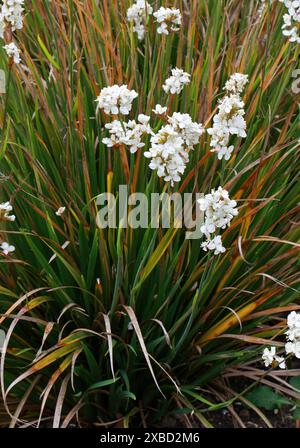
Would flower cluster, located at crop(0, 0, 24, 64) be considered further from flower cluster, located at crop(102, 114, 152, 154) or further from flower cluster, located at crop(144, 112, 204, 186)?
flower cluster, located at crop(144, 112, 204, 186)

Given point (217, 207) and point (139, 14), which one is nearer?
point (217, 207)

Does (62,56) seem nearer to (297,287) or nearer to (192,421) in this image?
(297,287)

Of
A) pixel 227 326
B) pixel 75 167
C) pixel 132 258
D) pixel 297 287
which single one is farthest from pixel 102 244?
pixel 297 287

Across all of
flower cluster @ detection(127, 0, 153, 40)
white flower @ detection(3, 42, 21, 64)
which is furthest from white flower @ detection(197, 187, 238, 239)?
flower cluster @ detection(127, 0, 153, 40)

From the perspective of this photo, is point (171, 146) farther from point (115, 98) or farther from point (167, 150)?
point (115, 98)

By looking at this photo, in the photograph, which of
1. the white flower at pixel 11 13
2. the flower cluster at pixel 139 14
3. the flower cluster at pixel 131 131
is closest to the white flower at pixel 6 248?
the flower cluster at pixel 131 131

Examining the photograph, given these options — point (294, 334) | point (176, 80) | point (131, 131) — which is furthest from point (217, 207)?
point (176, 80)
